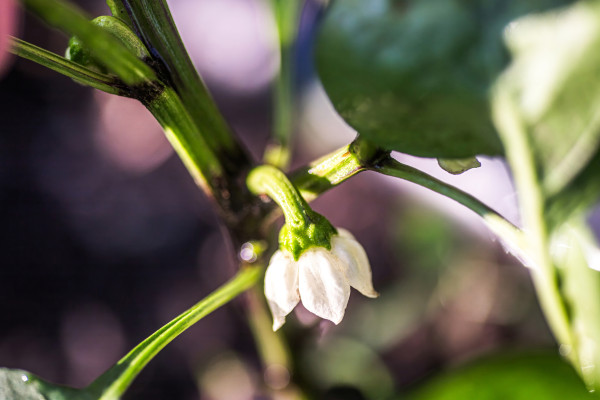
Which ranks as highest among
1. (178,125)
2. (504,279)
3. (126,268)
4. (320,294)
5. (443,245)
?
(178,125)

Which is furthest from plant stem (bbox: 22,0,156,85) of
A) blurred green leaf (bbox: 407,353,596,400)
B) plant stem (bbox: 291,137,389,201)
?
blurred green leaf (bbox: 407,353,596,400)

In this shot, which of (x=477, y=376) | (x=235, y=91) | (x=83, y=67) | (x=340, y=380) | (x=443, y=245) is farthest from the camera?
(x=235, y=91)

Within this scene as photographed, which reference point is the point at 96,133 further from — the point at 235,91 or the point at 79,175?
the point at 235,91

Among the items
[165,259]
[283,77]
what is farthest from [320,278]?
[165,259]

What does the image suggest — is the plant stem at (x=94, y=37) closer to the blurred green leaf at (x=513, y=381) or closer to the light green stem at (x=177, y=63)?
the light green stem at (x=177, y=63)

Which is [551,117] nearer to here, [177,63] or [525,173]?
[525,173]

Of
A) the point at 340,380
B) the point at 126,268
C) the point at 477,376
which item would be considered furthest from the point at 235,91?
the point at 477,376
